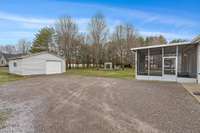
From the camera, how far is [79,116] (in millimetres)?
4680

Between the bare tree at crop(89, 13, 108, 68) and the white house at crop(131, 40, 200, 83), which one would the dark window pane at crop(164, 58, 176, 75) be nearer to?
the white house at crop(131, 40, 200, 83)

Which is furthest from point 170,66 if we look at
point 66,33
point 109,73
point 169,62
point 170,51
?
point 66,33

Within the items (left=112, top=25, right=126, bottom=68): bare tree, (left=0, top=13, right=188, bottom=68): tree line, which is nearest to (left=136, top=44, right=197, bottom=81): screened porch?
(left=0, top=13, right=188, bottom=68): tree line

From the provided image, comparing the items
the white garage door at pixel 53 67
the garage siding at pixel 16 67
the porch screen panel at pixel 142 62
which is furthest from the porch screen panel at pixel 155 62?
the garage siding at pixel 16 67

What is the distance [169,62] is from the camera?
14.1 meters

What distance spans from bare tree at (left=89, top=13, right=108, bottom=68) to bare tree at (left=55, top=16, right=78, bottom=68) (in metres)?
3.77

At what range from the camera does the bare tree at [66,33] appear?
111ft

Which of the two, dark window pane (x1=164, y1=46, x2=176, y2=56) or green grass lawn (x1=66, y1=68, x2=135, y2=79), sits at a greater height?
dark window pane (x1=164, y1=46, x2=176, y2=56)

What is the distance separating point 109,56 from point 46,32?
16004 millimetres

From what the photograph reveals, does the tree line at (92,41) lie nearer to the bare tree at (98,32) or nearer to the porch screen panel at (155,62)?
the bare tree at (98,32)

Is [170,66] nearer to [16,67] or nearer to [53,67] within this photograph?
[53,67]

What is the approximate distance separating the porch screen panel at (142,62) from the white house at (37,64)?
13.3 metres

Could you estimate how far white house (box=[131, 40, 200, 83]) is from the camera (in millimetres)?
13297

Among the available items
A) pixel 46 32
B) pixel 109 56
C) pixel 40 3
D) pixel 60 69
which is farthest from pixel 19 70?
pixel 109 56
